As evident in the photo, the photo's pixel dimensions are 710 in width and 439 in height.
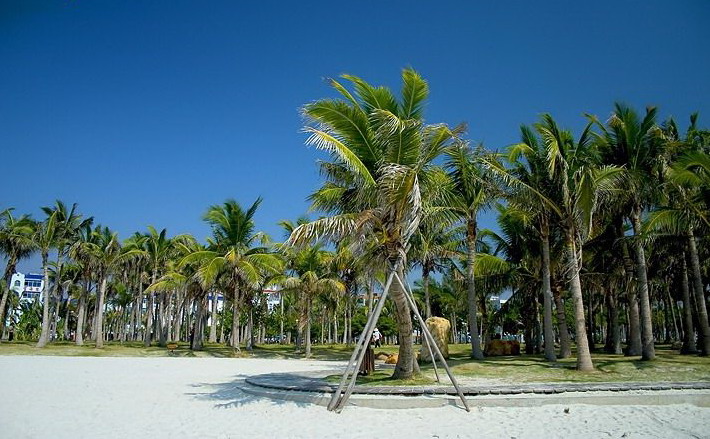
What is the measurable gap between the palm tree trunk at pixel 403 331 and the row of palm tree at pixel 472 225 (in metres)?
0.04

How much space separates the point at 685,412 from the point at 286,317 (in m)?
55.8

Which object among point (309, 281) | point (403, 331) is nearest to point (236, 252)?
point (309, 281)

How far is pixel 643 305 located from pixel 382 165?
1252 cm

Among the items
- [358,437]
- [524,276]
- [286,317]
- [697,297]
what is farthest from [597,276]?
[286,317]

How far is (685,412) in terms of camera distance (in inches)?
371

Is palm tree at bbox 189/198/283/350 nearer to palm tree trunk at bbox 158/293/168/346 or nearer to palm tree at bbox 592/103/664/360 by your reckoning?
palm tree trunk at bbox 158/293/168/346

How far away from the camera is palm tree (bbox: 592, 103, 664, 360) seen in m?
18.2

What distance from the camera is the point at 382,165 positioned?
12391mm

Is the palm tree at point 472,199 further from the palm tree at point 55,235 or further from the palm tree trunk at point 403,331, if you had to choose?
the palm tree at point 55,235

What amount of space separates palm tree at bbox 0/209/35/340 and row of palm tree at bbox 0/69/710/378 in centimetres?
15

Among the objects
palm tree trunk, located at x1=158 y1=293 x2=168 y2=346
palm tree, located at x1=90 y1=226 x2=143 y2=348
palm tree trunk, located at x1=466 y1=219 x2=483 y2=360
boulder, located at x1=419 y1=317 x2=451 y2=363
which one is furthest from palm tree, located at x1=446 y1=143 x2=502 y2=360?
palm tree trunk, located at x1=158 y1=293 x2=168 y2=346

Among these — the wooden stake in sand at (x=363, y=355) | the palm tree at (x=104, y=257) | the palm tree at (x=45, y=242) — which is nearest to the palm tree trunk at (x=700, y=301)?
the wooden stake in sand at (x=363, y=355)

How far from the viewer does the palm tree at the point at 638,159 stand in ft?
59.7

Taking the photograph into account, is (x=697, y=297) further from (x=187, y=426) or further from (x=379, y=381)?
(x=187, y=426)
